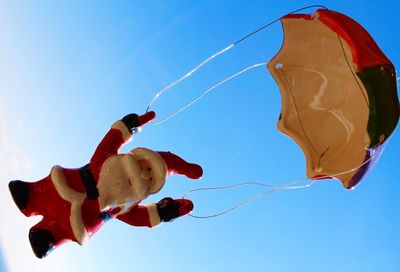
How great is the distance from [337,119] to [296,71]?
1.06 feet

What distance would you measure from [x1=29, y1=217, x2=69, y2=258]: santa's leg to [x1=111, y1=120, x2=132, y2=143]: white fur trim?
48 cm

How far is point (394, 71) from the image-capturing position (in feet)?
5.50

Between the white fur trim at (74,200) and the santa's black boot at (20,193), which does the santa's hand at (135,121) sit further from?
the santa's black boot at (20,193)

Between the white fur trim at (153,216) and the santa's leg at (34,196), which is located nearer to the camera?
the santa's leg at (34,196)

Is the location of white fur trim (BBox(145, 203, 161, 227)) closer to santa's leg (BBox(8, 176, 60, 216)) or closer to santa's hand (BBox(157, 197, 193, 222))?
santa's hand (BBox(157, 197, 193, 222))

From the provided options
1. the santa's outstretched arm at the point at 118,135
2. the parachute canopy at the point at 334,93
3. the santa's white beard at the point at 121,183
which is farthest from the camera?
the santa's outstretched arm at the point at 118,135

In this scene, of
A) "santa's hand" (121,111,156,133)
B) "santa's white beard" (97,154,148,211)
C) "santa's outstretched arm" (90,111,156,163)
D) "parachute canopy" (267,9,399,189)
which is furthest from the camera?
"santa's hand" (121,111,156,133)

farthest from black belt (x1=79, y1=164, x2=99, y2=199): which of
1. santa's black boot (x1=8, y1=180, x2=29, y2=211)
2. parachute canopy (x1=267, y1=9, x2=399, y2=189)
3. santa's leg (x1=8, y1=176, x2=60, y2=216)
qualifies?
parachute canopy (x1=267, y1=9, x2=399, y2=189)

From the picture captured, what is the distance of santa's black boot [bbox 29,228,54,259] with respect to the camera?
69.8 inches

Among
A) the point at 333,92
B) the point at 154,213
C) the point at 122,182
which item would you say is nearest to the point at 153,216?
the point at 154,213

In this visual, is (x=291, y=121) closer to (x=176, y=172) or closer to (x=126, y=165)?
(x=176, y=172)

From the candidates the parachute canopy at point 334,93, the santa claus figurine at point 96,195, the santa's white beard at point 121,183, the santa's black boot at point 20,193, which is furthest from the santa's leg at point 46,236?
the parachute canopy at point 334,93

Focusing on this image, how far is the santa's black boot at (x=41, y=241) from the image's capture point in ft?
5.82

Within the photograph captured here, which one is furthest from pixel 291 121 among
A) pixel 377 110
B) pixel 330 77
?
pixel 377 110
